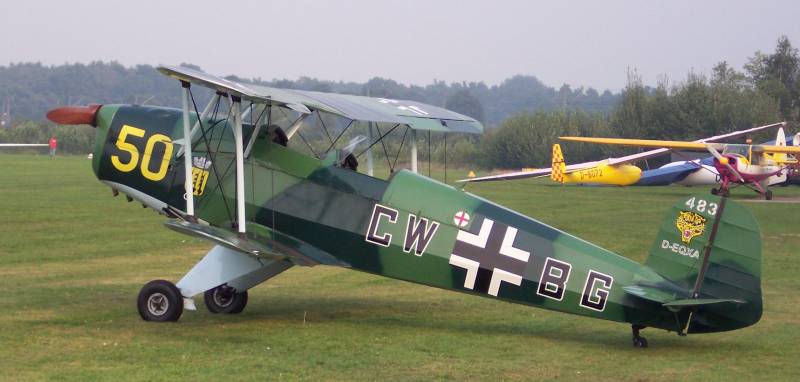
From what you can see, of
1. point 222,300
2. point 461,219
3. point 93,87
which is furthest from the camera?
point 93,87

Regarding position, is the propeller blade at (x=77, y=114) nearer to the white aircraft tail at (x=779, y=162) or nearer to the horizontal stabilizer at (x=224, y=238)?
the horizontal stabilizer at (x=224, y=238)

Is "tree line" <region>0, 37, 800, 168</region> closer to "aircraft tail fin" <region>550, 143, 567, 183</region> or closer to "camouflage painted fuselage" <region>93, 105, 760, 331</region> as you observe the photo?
"aircraft tail fin" <region>550, 143, 567, 183</region>

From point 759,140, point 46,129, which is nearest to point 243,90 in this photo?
point 759,140

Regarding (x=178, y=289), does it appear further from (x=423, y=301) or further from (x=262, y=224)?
(x=423, y=301)

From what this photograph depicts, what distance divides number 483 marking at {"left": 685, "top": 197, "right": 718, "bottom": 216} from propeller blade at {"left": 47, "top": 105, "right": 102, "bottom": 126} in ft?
19.6

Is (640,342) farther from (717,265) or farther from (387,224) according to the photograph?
(387,224)

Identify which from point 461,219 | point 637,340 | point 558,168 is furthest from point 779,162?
point 461,219

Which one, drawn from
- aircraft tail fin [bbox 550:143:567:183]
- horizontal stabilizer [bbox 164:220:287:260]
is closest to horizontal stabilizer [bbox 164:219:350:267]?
horizontal stabilizer [bbox 164:220:287:260]

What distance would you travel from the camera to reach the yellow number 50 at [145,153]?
10.4m

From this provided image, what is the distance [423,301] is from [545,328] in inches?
85.9

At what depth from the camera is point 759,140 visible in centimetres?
5247

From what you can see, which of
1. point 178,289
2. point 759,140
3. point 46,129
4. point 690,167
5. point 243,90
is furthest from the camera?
point 46,129

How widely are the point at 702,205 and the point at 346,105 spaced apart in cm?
353

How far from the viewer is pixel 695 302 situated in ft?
28.1
